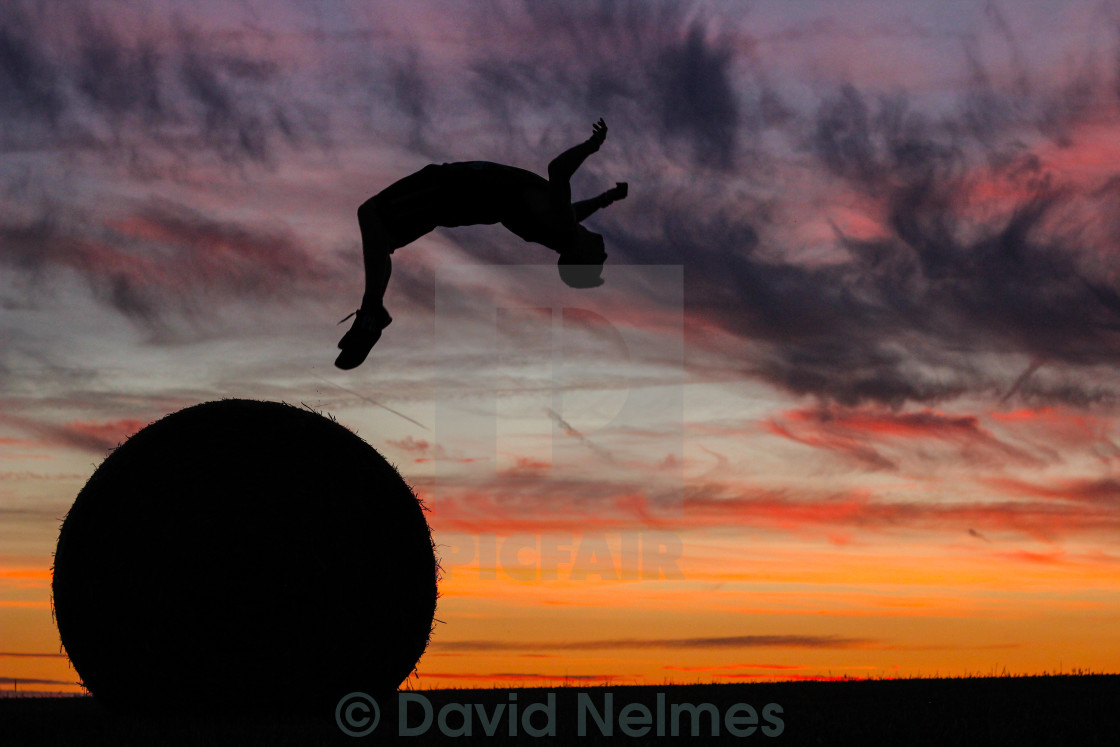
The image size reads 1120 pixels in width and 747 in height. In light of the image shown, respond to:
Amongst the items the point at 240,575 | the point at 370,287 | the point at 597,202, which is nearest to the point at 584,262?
the point at 597,202

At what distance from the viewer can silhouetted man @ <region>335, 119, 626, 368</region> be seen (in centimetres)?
945

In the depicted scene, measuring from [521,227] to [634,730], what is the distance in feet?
15.7

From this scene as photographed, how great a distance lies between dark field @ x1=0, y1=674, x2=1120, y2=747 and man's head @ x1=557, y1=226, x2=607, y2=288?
4039mm

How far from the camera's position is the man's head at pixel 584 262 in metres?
9.62

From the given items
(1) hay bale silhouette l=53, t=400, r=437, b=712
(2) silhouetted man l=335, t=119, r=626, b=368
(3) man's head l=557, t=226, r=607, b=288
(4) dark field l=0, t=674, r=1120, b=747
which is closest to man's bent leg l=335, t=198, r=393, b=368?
(2) silhouetted man l=335, t=119, r=626, b=368

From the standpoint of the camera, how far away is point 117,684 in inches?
418

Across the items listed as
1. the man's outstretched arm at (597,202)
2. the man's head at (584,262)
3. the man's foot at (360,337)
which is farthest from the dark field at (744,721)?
the man's outstretched arm at (597,202)

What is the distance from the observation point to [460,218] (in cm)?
970

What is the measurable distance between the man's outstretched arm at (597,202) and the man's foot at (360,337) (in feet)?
6.58

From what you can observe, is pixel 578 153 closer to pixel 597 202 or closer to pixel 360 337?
pixel 597 202

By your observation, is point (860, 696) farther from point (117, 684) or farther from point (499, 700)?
point (117, 684)

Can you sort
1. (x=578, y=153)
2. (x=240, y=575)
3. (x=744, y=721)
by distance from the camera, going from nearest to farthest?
(x=578, y=153) → (x=240, y=575) → (x=744, y=721)

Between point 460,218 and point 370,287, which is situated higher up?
point 460,218

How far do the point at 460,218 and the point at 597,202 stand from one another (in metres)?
1.35
